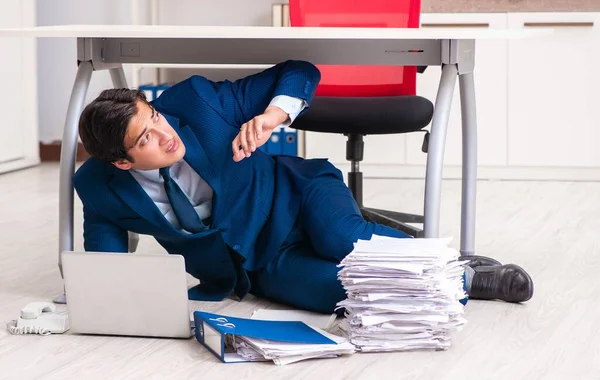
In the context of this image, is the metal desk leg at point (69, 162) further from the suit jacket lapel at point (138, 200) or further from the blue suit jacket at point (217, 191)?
the suit jacket lapel at point (138, 200)

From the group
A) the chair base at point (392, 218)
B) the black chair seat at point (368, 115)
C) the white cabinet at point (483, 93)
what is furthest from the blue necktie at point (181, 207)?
the white cabinet at point (483, 93)

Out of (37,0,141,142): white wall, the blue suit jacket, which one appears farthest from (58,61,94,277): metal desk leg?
(37,0,141,142): white wall

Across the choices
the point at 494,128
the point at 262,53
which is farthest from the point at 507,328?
the point at 494,128

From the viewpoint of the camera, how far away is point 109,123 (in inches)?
77.1

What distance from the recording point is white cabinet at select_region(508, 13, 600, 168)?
4039mm

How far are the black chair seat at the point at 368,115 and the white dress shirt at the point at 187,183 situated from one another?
2.27 feet

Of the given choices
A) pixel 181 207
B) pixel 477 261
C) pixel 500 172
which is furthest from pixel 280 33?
pixel 500 172

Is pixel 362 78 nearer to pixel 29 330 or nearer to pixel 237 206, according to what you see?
pixel 237 206

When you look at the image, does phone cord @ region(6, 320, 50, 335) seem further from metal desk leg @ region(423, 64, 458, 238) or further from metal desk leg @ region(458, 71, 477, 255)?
metal desk leg @ region(458, 71, 477, 255)

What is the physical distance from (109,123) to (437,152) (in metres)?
0.71

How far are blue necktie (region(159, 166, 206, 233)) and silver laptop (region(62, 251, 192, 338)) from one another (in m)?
0.21

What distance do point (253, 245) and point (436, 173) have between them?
44 cm

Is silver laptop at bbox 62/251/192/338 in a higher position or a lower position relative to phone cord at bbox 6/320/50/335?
higher

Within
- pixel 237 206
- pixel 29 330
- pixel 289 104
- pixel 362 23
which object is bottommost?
pixel 29 330
